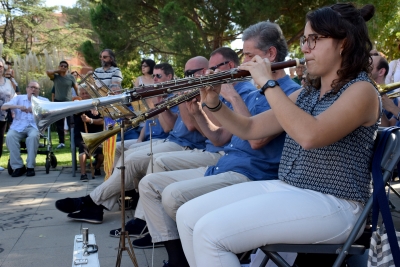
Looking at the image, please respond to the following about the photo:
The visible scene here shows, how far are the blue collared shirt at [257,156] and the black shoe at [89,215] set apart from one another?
1989 mm

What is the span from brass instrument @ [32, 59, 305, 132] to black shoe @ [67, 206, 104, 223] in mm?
2119

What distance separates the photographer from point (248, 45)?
3113 millimetres

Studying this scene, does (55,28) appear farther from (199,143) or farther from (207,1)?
(199,143)

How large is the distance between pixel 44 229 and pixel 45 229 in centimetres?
1

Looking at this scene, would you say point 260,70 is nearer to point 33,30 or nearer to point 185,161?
point 185,161

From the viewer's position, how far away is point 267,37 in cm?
308

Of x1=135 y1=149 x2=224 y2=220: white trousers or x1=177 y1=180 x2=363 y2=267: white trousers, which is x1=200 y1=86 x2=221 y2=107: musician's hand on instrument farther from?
x1=135 y1=149 x2=224 y2=220: white trousers

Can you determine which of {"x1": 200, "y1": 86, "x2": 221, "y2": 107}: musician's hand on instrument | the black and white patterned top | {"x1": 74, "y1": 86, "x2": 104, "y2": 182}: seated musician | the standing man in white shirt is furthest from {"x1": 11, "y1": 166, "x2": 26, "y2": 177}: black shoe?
the black and white patterned top

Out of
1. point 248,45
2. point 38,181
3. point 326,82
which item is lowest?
point 38,181

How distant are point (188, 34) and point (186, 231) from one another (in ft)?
30.7

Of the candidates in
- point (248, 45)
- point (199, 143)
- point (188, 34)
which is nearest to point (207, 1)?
point (188, 34)

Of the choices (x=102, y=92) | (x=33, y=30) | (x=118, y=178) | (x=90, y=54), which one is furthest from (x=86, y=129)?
(x=33, y=30)

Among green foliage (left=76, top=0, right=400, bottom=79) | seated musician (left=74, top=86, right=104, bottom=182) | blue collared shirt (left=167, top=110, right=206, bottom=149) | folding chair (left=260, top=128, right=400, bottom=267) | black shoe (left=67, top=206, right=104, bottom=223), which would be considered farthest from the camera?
green foliage (left=76, top=0, right=400, bottom=79)

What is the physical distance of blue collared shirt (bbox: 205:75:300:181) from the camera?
2.85m
